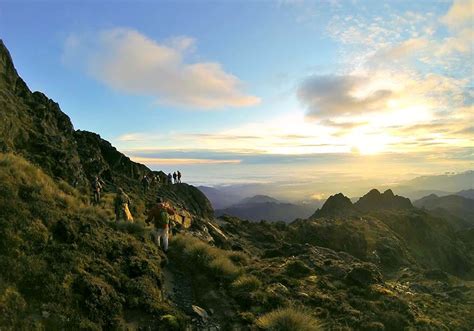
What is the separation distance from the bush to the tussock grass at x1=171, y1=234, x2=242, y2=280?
4318 mm

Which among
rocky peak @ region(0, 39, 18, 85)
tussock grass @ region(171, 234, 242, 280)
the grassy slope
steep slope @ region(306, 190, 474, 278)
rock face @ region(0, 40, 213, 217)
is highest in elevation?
rocky peak @ region(0, 39, 18, 85)

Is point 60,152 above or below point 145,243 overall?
above

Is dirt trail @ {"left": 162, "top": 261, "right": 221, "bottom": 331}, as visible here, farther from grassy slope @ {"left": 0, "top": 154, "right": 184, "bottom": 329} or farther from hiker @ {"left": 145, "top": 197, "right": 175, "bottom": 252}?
hiker @ {"left": 145, "top": 197, "right": 175, "bottom": 252}

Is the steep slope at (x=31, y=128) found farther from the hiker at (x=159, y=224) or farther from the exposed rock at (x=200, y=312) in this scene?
the exposed rock at (x=200, y=312)

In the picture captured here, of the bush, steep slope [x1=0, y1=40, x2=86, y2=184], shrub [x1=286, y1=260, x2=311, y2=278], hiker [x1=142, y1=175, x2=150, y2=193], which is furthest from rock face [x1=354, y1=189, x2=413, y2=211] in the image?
the bush

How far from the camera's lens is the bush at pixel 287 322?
39.7ft

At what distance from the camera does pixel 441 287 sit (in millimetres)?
32125

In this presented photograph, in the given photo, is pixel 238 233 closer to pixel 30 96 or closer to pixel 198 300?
pixel 30 96

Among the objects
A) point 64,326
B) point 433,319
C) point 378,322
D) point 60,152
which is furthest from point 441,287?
point 60,152

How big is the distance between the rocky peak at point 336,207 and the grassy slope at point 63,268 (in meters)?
98.8

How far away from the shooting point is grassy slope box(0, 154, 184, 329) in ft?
31.2

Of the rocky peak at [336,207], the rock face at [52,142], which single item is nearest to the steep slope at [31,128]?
the rock face at [52,142]

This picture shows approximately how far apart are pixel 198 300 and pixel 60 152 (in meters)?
22.1

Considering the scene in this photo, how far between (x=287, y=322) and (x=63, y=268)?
7245mm
